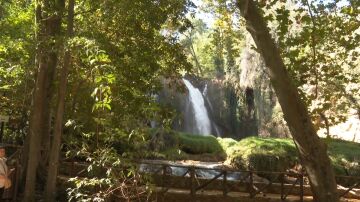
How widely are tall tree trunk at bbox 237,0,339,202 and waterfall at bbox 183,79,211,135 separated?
881 inches

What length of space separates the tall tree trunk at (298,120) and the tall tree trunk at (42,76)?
3820mm

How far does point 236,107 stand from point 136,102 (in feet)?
82.5

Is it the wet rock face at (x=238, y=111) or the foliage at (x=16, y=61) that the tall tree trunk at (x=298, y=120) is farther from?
the wet rock face at (x=238, y=111)

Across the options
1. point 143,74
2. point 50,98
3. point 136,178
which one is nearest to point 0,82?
point 50,98

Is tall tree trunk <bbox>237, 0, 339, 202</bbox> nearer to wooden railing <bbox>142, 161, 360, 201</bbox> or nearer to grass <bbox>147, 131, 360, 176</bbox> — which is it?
wooden railing <bbox>142, 161, 360, 201</bbox>

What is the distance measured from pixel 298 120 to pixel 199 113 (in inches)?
920

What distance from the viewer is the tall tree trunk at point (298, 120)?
698 cm

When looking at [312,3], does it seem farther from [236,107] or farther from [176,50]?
[236,107]

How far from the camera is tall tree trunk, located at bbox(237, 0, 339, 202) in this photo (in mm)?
6980

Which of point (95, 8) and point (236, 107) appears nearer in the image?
point (95, 8)

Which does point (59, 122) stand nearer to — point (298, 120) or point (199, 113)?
point (298, 120)

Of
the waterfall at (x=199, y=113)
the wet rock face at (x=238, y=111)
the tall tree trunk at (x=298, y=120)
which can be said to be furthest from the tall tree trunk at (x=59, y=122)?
the wet rock face at (x=238, y=111)

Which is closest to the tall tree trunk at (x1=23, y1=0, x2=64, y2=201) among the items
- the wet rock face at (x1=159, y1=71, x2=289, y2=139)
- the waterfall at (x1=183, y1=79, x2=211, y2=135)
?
the waterfall at (x1=183, y1=79, x2=211, y2=135)

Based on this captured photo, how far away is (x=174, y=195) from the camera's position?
11.4 meters
